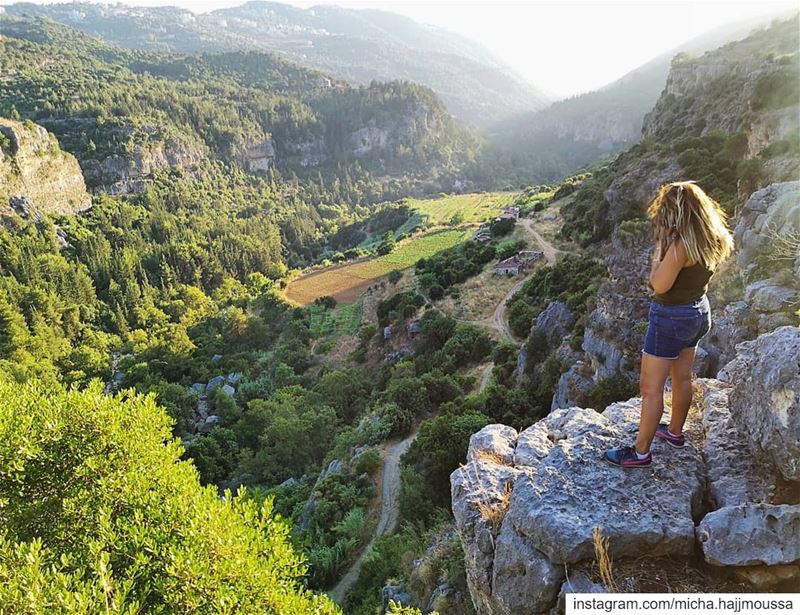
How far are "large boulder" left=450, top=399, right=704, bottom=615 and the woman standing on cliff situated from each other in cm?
40

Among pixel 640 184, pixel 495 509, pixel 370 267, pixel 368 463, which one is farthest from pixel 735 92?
pixel 495 509

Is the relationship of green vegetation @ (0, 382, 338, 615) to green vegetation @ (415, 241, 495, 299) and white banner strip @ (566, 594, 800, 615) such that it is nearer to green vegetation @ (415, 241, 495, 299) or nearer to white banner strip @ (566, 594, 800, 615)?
white banner strip @ (566, 594, 800, 615)

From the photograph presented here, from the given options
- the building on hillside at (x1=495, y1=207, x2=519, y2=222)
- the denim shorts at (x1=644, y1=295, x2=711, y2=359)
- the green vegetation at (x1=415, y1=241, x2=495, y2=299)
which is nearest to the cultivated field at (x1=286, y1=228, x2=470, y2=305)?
the building on hillside at (x1=495, y1=207, x2=519, y2=222)

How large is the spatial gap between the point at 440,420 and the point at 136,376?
4387 centimetres

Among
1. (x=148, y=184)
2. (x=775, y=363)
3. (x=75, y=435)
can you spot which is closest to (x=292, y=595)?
(x=75, y=435)

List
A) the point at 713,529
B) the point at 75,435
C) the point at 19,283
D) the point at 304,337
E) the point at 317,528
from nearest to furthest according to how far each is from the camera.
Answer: the point at 713,529
the point at 75,435
the point at 317,528
the point at 304,337
the point at 19,283

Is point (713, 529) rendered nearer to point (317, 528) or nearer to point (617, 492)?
point (617, 492)

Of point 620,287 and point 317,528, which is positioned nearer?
point 620,287

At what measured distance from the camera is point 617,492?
552 centimetres

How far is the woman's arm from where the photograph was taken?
5.04 meters

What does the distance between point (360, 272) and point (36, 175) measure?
85.0 metres

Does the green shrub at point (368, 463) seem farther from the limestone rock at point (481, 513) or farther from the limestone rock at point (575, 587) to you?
the limestone rock at point (575, 587)

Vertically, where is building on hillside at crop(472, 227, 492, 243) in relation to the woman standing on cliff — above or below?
below

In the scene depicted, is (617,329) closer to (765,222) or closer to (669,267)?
(765,222)
